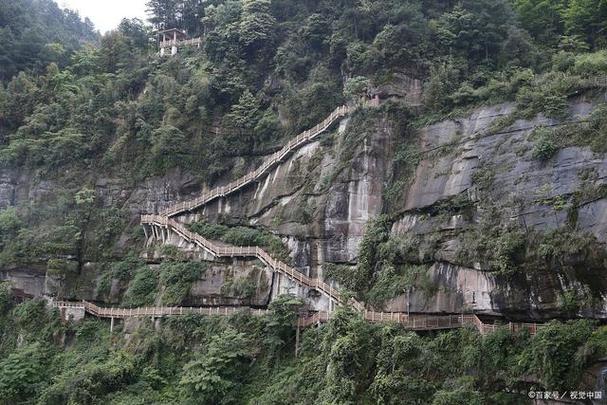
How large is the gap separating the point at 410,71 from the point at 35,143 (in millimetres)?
26962

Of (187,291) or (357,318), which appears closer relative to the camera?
(357,318)

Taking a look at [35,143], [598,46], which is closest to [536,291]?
[598,46]

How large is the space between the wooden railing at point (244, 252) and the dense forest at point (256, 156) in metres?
1.20

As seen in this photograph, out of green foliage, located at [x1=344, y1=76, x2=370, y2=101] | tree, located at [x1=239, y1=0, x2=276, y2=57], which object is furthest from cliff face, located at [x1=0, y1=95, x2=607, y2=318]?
tree, located at [x1=239, y1=0, x2=276, y2=57]

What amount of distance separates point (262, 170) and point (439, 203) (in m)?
12.4

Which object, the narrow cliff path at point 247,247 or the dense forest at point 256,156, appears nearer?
the dense forest at point 256,156

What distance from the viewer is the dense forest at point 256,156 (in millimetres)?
24688

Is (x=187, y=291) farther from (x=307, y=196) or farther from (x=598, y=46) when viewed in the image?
(x=598, y=46)

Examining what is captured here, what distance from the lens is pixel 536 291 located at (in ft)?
78.9

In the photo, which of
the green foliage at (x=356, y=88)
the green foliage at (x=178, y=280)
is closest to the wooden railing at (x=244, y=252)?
the green foliage at (x=178, y=280)

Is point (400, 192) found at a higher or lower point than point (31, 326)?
higher

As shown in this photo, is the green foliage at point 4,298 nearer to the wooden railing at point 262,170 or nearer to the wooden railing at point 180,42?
the wooden railing at point 262,170

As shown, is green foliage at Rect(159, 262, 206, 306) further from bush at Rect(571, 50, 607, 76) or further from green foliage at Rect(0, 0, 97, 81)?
green foliage at Rect(0, 0, 97, 81)

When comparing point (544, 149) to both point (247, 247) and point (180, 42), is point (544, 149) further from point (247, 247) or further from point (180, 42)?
point (180, 42)
